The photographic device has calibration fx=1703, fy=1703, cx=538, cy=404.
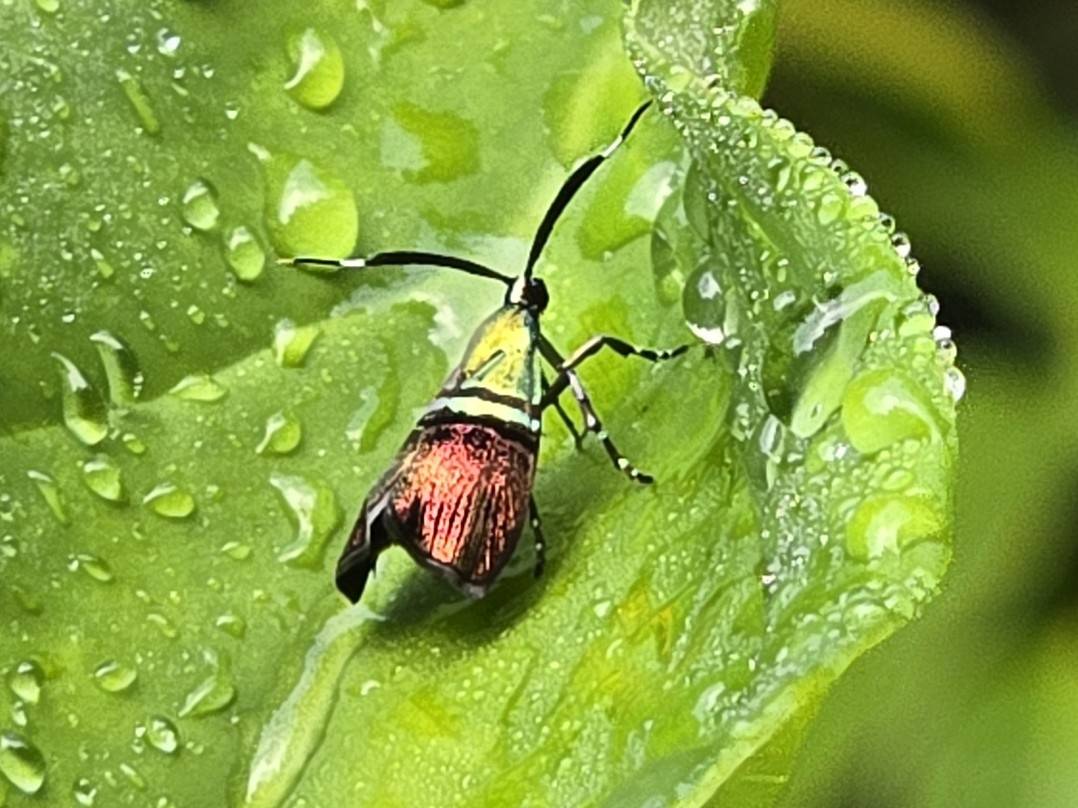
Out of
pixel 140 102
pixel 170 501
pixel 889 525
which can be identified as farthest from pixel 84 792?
pixel 889 525

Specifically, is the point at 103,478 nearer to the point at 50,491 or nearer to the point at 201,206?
the point at 50,491

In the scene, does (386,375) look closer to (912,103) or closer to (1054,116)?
(912,103)

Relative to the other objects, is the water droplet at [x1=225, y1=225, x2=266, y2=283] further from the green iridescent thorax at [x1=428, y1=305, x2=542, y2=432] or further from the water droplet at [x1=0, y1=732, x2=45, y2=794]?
the water droplet at [x1=0, y1=732, x2=45, y2=794]

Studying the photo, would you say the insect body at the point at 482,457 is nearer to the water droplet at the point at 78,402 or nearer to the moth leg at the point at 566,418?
the moth leg at the point at 566,418

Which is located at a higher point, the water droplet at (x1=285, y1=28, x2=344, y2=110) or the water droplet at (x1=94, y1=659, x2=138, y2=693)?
the water droplet at (x1=285, y1=28, x2=344, y2=110)

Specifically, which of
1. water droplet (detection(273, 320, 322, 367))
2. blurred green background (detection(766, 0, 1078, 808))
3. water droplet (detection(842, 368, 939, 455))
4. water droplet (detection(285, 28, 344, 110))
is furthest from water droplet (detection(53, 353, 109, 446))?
blurred green background (detection(766, 0, 1078, 808))

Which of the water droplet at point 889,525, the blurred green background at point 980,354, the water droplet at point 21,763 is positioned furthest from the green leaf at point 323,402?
the blurred green background at point 980,354

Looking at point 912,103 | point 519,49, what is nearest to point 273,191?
point 519,49
